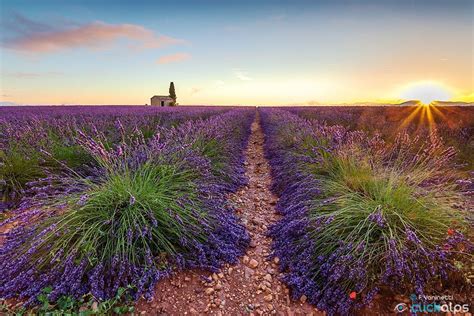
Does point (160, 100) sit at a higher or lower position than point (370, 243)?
A: higher

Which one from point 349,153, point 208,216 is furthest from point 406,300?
point 349,153

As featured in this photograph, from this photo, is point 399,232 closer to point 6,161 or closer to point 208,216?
point 208,216

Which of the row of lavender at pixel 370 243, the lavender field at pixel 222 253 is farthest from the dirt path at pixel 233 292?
the row of lavender at pixel 370 243

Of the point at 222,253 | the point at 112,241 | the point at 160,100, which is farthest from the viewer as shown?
the point at 160,100

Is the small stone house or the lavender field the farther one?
the small stone house

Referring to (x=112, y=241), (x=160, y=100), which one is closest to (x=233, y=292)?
(x=112, y=241)

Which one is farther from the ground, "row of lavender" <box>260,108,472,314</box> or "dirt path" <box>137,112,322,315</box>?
"row of lavender" <box>260,108,472,314</box>

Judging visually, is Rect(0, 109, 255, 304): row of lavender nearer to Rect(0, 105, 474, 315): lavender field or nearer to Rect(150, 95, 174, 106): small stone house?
Rect(0, 105, 474, 315): lavender field

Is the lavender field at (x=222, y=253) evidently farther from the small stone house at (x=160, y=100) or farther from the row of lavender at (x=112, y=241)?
the small stone house at (x=160, y=100)

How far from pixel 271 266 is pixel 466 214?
1815 mm

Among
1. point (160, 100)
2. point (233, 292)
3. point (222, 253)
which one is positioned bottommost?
point (233, 292)

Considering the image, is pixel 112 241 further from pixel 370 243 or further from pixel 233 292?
pixel 370 243

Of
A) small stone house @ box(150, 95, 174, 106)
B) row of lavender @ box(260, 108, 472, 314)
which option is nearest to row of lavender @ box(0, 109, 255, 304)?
A: row of lavender @ box(260, 108, 472, 314)

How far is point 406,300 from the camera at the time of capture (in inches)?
75.9
